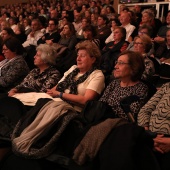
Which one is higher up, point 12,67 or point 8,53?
point 8,53

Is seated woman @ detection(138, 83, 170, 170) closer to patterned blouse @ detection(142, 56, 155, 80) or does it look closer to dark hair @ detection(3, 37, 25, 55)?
patterned blouse @ detection(142, 56, 155, 80)

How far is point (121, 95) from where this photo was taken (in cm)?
188

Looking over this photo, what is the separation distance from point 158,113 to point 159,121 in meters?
0.05

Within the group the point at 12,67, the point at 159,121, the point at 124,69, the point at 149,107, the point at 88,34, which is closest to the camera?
the point at 159,121

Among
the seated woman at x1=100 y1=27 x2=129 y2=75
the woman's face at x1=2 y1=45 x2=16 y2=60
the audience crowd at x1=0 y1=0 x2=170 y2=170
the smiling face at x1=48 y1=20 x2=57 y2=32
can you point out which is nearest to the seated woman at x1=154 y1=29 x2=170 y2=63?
the audience crowd at x1=0 y1=0 x2=170 y2=170

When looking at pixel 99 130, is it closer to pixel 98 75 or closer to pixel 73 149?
pixel 73 149

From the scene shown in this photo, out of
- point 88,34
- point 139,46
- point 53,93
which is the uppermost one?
point 139,46

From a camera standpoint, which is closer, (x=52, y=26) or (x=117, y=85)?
(x=117, y=85)

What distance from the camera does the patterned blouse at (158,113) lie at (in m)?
1.52

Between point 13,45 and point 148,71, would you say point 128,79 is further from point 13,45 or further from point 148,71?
point 13,45

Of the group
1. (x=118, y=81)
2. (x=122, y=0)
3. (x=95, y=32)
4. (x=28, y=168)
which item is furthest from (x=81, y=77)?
(x=122, y=0)

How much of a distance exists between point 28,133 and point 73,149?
0.28 meters

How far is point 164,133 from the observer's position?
149 cm

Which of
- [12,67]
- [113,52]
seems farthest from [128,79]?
[12,67]
